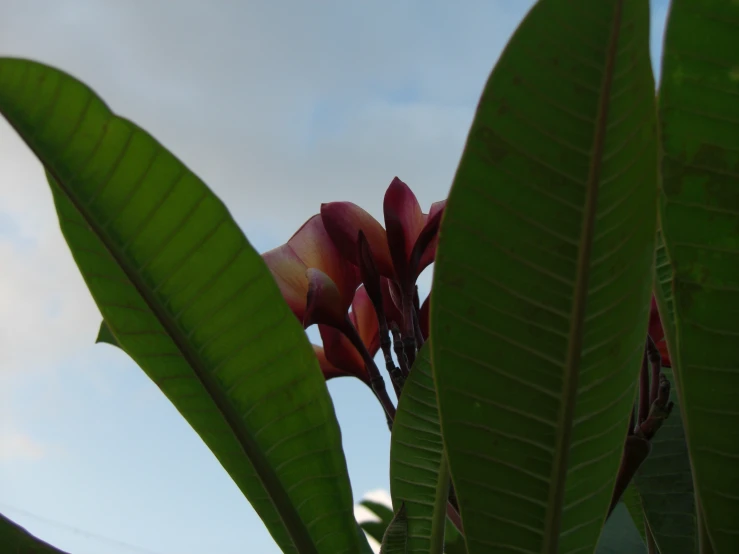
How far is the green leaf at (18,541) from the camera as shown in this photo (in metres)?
0.54

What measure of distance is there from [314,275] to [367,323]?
0.15 m

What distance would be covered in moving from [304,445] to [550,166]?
0.27 metres

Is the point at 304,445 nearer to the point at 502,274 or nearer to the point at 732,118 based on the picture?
the point at 502,274

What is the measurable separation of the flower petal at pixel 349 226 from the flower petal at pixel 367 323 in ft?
0.29

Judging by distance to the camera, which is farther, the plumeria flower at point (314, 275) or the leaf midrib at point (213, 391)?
the plumeria flower at point (314, 275)

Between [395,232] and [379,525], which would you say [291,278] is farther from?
[379,525]

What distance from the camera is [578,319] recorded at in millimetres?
429

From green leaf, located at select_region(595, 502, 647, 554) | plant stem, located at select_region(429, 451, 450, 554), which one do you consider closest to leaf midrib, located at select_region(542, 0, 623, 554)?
plant stem, located at select_region(429, 451, 450, 554)

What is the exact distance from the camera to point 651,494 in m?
0.71

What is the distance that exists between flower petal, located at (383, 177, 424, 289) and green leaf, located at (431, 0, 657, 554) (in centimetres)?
23

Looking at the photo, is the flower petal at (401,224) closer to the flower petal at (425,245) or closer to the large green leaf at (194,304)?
the flower petal at (425,245)

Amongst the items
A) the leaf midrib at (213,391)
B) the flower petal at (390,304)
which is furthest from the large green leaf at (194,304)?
the flower petal at (390,304)

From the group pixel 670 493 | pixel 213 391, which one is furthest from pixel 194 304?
pixel 670 493

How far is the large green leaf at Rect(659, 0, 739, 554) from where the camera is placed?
0.40 metres
